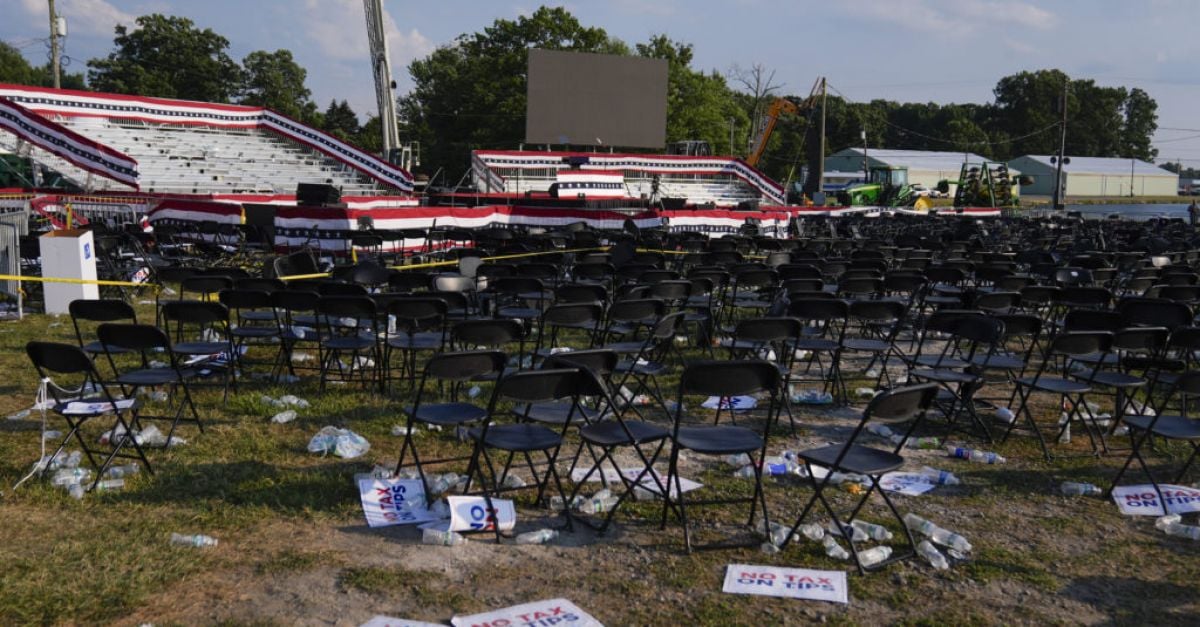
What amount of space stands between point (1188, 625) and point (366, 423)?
4.70 meters

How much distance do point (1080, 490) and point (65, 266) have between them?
407 inches

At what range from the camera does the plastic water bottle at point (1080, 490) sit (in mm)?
5176

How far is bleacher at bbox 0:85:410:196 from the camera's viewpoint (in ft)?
79.9

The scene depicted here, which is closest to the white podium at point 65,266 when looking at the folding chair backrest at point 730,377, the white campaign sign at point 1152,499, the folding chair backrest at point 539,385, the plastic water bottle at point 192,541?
the plastic water bottle at point 192,541

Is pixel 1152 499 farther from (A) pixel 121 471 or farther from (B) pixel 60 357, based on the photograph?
(B) pixel 60 357

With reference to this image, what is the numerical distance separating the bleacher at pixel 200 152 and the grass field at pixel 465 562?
2052 centimetres

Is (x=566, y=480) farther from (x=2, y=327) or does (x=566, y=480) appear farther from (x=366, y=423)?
(x=2, y=327)

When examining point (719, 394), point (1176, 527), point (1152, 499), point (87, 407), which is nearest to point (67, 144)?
point (87, 407)

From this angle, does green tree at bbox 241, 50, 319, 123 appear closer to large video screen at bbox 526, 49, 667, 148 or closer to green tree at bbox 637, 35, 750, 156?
green tree at bbox 637, 35, 750, 156

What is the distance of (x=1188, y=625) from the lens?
363 cm

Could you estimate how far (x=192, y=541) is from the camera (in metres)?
4.20

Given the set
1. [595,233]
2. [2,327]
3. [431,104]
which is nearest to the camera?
[2,327]

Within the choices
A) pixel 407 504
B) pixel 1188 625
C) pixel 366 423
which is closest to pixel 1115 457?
pixel 1188 625

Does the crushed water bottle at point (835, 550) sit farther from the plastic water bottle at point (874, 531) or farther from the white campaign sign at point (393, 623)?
the white campaign sign at point (393, 623)
